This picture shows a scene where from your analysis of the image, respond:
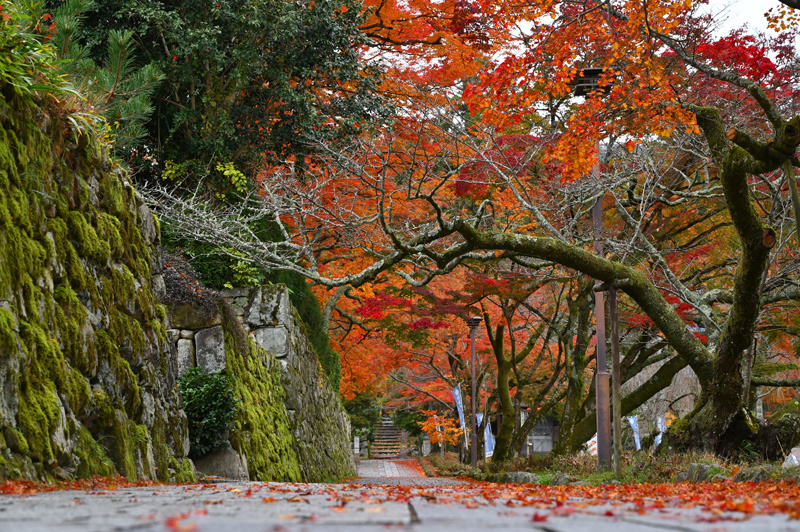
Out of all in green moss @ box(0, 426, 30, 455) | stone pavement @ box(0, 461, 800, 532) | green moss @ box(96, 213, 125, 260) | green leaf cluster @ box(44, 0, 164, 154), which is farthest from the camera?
green leaf cluster @ box(44, 0, 164, 154)

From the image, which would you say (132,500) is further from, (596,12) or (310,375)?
(310,375)

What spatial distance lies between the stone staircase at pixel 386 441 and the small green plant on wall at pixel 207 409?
33.9 m

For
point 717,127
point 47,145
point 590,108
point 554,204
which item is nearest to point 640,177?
point 554,204

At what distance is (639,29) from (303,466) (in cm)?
1051

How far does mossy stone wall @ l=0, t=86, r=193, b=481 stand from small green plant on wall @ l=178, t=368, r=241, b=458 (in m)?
1.14

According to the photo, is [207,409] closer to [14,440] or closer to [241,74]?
[14,440]

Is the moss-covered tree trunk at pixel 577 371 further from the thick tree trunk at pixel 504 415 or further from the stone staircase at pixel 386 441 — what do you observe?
the stone staircase at pixel 386 441

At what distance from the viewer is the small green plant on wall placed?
406 inches

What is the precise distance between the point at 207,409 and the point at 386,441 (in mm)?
38517

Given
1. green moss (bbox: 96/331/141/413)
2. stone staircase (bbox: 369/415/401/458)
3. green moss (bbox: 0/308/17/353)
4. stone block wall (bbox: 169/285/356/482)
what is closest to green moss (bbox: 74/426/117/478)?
green moss (bbox: 96/331/141/413)

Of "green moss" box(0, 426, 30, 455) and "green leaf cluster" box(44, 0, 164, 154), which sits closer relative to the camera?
"green moss" box(0, 426, 30, 455)

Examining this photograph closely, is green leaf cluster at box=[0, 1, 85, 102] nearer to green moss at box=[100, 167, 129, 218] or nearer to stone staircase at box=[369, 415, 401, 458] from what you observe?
green moss at box=[100, 167, 129, 218]

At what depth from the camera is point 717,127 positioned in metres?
8.72

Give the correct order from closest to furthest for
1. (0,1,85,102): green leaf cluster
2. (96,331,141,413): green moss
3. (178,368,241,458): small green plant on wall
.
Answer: (0,1,85,102): green leaf cluster → (96,331,141,413): green moss → (178,368,241,458): small green plant on wall
